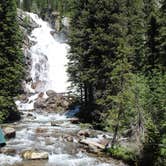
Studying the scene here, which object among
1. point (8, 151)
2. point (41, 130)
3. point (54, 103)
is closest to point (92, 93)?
point (41, 130)

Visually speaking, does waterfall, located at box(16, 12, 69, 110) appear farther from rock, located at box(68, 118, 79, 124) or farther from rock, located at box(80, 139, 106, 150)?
rock, located at box(80, 139, 106, 150)

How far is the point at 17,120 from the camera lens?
121ft

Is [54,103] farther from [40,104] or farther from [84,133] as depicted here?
[84,133]

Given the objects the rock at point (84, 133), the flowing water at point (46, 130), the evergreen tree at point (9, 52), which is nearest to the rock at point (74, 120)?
the flowing water at point (46, 130)

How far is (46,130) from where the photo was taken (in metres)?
30.9

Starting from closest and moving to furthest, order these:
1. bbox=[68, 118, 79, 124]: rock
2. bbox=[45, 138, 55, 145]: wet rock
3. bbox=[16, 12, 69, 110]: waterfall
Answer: bbox=[45, 138, 55, 145]: wet rock < bbox=[68, 118, 79, 124]: rock < bbox=[16, 12, 69, 110]: waterfall

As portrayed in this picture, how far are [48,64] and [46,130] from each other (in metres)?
34.1

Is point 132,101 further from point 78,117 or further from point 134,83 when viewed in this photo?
point 78,117

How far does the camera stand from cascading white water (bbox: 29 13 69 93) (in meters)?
60.2

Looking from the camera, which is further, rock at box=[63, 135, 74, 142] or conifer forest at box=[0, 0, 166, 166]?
rock at box=[63, 135, 74, 142]

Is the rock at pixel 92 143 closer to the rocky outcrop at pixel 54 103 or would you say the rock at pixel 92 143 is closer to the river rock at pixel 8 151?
the river rock at pixel 8 151

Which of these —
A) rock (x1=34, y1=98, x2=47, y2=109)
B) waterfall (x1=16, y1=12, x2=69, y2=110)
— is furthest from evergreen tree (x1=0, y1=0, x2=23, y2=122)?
waterfall (x1=16, y1=12, x2=69, y2=110)

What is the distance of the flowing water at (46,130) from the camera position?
69.7 feet

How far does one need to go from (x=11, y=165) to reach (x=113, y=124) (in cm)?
621
